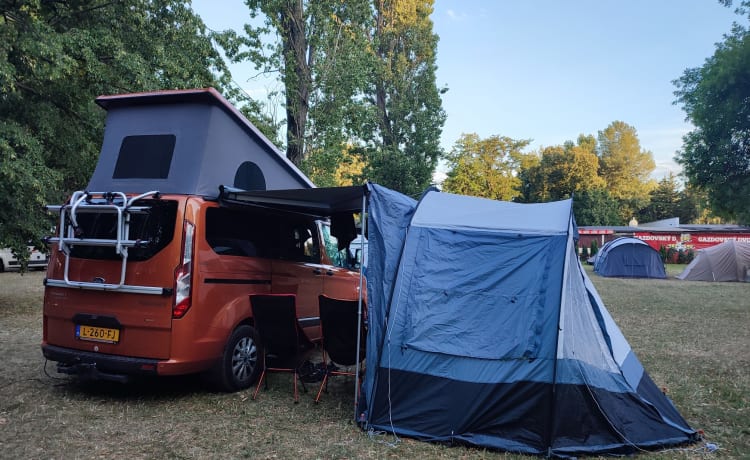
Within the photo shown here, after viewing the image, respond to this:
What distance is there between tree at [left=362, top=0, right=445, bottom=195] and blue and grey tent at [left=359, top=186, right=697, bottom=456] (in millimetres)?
23102

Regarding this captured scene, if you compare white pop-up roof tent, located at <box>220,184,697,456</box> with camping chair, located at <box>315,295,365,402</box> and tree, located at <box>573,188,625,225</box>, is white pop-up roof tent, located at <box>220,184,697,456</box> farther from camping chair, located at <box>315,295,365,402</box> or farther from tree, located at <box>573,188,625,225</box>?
tree, located at <box>573,188,625,225</box>

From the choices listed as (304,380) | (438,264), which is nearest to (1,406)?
(304,380)

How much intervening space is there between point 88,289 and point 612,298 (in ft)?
49.1

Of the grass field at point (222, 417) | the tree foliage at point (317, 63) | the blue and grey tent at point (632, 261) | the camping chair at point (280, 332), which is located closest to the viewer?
the grass field at point (222, 417)

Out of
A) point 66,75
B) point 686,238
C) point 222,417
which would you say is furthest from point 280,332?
point 686,238

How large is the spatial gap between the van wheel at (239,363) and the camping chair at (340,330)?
829 mm

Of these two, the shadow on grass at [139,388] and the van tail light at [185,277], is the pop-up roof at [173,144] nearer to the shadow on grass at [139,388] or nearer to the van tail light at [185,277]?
the van tail light at [185,277]

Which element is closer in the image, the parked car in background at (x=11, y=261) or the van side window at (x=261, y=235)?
the van side window at (x=261, y=235)

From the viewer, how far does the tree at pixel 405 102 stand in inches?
1113

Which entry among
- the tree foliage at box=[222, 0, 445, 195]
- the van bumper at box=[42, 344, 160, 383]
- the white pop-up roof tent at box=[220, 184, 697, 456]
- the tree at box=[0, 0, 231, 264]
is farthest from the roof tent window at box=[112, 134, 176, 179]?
the tree foliage at box=[222, 0, 445, 195]

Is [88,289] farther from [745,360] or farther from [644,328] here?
[644,328]

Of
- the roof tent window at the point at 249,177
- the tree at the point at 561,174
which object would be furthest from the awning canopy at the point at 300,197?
the tree at the point at 561,174

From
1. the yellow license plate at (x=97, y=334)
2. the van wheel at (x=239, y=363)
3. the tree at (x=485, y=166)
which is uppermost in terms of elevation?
the tree at (x=485, y=166)

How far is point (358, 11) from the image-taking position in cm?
1590
